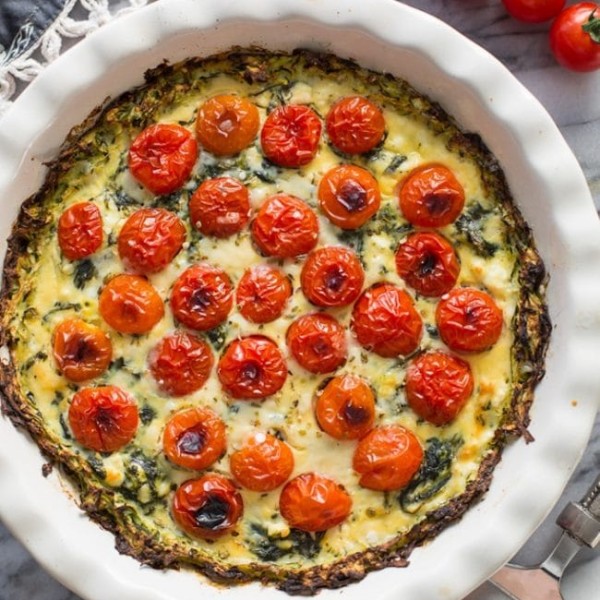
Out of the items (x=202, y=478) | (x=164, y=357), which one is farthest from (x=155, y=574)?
(x=164, y=357)

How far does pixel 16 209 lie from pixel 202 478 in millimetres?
837

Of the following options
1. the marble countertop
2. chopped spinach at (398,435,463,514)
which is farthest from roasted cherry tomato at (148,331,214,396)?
the marble countertop

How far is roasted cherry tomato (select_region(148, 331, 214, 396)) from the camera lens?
8.58ft

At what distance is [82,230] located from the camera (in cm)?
264

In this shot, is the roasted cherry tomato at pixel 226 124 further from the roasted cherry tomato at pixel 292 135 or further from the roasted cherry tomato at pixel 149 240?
the roasted cherry tomato at pixel 149 240

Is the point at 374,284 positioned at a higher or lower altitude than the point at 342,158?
lower

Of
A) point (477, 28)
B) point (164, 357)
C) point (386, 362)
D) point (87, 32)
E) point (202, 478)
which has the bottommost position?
point (202, 478)

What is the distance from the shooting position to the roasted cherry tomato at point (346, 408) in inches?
102

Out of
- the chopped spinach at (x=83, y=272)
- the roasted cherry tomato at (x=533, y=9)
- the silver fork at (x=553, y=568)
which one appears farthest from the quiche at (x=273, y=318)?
the roasted cherry tomato at (x=533, y=9)

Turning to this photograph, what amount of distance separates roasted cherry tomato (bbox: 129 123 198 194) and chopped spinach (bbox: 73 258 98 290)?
258 millimetres

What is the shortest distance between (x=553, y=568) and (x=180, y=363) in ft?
3.87

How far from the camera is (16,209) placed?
2.66 m

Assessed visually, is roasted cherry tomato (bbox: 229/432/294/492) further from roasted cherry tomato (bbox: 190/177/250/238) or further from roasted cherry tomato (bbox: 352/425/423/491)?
roasted cherry tomato (bbox: 190/177/250/238)

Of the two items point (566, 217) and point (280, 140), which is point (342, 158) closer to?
point (280, 140)
